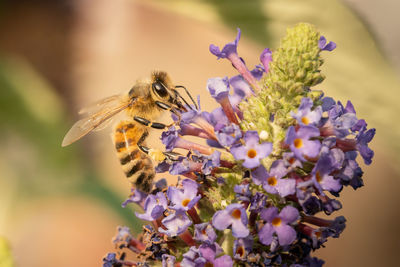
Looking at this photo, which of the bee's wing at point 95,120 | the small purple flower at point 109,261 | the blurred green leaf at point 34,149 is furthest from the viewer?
the blurred green leaf at point 34,149

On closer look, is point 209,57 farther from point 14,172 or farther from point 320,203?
point 320,203

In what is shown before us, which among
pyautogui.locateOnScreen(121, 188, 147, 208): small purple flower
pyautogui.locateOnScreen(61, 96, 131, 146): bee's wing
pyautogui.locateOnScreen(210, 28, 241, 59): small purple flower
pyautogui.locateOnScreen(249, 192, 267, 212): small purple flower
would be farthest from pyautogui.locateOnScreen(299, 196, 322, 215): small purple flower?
pyautogui.locateOnScreen(61, 96, 131, 146): bee's wing

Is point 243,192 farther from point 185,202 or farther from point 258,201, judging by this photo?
point 185,202

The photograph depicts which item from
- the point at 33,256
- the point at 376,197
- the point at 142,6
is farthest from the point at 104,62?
the point at 376,197

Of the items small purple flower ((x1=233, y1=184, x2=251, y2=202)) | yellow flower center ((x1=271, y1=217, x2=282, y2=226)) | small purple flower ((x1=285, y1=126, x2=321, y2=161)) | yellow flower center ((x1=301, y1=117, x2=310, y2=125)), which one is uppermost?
yellow flower center ((x1=301, y1=117, x2=310, y2=125))

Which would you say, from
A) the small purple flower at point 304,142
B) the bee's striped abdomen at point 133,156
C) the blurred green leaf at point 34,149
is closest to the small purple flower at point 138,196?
the bee's striped abdomen at point 133,156

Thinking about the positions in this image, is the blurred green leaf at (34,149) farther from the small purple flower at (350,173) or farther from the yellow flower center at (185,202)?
the small purple flower at (350,173)

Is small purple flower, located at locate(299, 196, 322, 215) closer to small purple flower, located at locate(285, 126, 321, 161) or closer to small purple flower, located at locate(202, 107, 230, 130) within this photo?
small purple flower, located at locate(285, 126, 321, 161)
